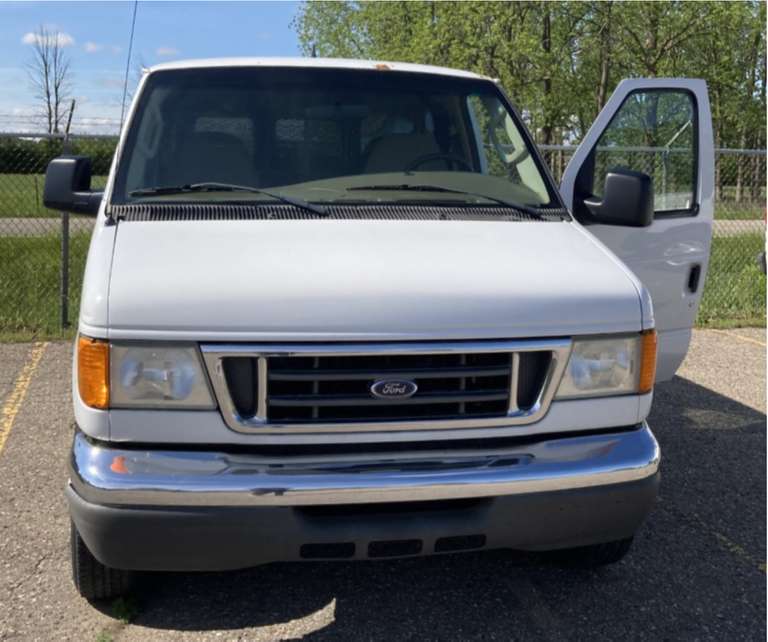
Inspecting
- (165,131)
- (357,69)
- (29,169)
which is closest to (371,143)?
(357,69)

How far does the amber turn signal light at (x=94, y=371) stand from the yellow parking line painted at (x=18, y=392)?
2.74m

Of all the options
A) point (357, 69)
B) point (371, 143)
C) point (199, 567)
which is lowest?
point (199, 567)

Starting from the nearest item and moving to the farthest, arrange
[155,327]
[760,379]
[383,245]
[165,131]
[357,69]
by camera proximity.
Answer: [155,327] < [383,245] < [165,131] < [357,69] < [760,379]

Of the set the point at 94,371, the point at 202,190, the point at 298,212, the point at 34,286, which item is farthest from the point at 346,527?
the point at 34,286

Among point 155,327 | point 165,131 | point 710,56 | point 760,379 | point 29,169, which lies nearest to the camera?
point 155,327

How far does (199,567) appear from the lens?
281cm

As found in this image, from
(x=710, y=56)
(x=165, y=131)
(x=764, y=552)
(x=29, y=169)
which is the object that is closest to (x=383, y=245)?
(x=165, y=131)

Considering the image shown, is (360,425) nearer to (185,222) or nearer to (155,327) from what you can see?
(155,327)

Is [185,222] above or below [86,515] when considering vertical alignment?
above

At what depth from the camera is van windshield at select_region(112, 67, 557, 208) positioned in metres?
3.80

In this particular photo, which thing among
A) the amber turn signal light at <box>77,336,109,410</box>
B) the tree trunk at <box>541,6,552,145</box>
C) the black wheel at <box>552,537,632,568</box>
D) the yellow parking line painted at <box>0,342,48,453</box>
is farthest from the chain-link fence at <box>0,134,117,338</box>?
the tree trunk at <box>541,6,552,145</box>

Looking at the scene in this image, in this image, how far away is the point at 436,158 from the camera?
168 inches

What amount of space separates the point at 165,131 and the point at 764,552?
3.40m

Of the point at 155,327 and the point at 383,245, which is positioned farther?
the point at 383,245
